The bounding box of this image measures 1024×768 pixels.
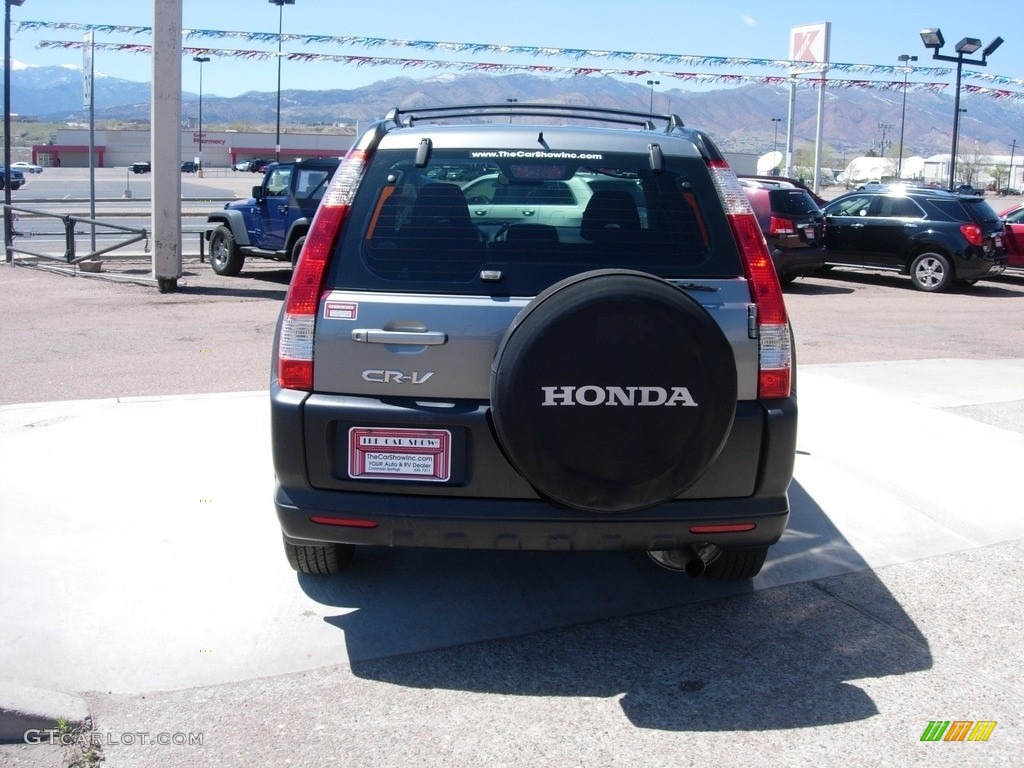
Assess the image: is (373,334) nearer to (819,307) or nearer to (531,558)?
(531,558)

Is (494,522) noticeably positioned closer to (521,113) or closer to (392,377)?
(392,377)

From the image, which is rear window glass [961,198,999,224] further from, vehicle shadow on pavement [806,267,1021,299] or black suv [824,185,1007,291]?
vehicle shadow on pavement [806,267,1021,299]

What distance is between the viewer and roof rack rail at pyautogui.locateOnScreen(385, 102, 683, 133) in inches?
175

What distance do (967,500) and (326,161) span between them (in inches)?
466

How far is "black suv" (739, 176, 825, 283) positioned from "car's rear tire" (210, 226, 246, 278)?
8.26 metres

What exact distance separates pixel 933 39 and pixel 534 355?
Result: 2546cm

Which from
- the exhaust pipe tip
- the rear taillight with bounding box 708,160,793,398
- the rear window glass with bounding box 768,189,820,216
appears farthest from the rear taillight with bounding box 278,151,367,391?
the rear window glass with bounding box 768,189,820,216

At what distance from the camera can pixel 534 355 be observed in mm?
3410

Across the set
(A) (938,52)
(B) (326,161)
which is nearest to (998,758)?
(B) (326,161)

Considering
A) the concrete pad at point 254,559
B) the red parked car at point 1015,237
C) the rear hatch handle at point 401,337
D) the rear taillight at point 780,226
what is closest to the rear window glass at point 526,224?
the rear hatch handle at point 401,337

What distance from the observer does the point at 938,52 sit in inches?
1020

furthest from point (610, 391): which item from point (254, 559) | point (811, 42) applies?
point (811, 42)

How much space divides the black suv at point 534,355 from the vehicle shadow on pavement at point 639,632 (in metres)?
0.42

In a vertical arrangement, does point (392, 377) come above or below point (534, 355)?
below
